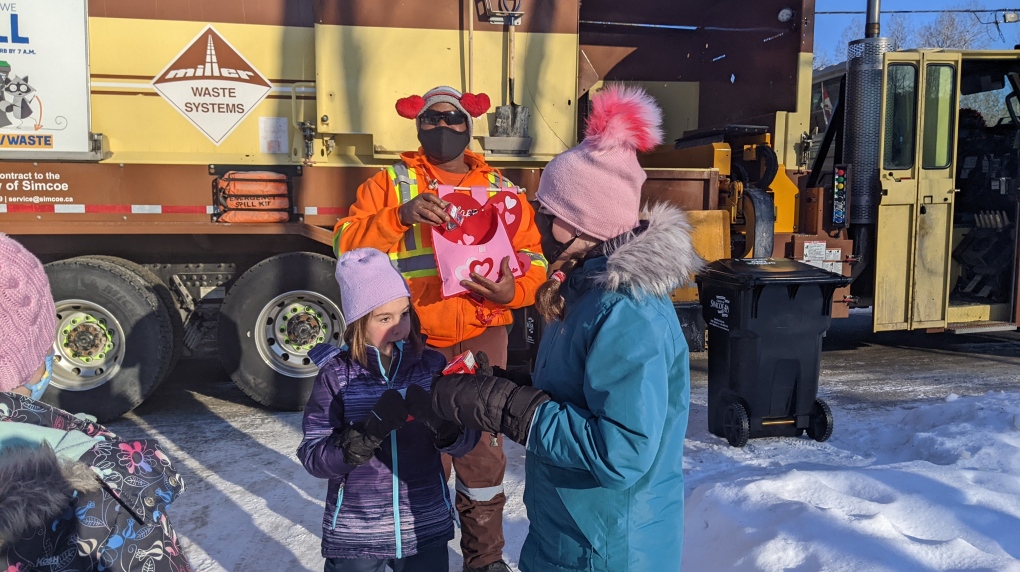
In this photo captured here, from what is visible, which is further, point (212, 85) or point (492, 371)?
point (212, 85)

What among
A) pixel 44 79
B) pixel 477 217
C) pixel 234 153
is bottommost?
pixel 477 217

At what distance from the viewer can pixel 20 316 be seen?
142cm

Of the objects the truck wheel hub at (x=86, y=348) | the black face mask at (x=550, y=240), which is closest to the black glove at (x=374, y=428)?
the black face mask at (x=550, y=240)

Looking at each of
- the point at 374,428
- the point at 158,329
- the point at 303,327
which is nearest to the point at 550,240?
the point at 374,428

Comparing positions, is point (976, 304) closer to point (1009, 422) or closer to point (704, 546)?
point (1009, 422)

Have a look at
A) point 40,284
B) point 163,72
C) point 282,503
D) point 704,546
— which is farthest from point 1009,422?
point 163,72

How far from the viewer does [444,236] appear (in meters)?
2.83

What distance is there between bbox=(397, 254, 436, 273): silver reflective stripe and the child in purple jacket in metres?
0.72

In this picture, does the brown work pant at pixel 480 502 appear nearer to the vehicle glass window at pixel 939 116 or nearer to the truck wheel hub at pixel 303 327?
the truck wheel hub at pixel 303 327

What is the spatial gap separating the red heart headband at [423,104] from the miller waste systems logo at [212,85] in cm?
229

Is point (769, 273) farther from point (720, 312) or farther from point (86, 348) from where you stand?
point (86, 348)

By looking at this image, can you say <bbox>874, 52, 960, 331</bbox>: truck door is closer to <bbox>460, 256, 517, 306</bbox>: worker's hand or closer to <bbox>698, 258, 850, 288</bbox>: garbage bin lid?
<bbox>698, 258, 850, 288</bbox>: garbage bin lid

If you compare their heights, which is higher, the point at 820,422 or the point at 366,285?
the point at 366,285

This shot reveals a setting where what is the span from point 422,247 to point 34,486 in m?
1.86
